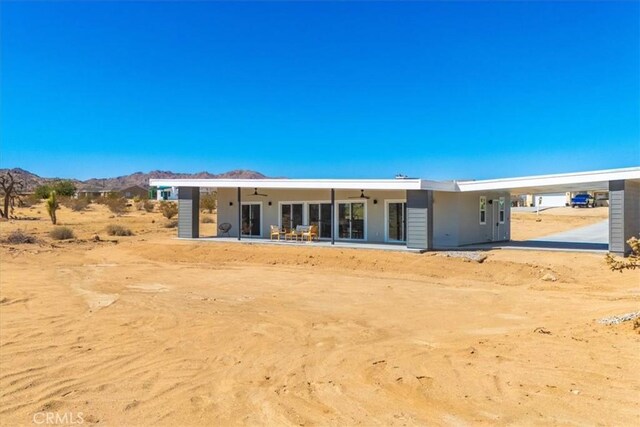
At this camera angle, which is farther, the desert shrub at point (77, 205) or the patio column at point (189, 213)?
the desert shrub at point (77, 205)

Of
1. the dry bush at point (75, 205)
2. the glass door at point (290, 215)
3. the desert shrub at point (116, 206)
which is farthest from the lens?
the dry bush at point (75, 205)

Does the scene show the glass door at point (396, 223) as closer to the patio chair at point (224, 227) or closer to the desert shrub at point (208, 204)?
the patio chair at point (224, 227)

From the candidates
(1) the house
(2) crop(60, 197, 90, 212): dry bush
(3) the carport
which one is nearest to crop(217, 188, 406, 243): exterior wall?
(1) the house

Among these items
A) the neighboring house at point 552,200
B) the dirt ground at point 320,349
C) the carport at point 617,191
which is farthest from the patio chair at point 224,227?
the neighboring house at point 552,200

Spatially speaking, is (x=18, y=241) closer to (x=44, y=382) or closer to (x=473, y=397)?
(x=44, y=382)

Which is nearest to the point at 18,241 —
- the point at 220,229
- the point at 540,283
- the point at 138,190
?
the point at 220,229

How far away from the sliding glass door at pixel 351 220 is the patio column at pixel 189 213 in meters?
6.82

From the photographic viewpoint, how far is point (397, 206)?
21.2 m

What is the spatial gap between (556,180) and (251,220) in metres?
14.1

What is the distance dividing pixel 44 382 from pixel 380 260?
12417 mm

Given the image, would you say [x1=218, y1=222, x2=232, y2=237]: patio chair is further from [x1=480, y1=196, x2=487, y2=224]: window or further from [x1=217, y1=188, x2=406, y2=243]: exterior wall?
[x1=480, y1=196, x2=487, y2=224]: window

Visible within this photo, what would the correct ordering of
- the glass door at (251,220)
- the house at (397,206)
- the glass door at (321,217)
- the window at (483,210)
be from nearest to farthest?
the house at (397,206), the window at (483,210), the glass door at (321,217), the glass door at (251,220)

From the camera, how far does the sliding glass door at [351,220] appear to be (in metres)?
22.1

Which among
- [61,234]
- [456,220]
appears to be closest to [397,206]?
[456,220]
